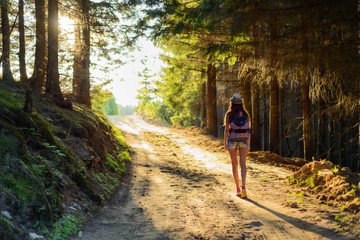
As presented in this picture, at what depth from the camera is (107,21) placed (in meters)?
14.5

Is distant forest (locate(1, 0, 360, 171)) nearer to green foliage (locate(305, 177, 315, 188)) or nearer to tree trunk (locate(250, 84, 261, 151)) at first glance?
tree trunk (locate(250, 84, 261, 151))

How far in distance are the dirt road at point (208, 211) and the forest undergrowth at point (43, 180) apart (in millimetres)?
423

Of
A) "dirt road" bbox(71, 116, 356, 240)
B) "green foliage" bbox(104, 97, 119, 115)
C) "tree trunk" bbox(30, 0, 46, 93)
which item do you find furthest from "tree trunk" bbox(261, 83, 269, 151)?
"green foliage" bbox(104, 97, 119, 115)

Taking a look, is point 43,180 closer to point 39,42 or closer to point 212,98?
point 39,42

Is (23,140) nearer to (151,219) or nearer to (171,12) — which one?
(151,219)

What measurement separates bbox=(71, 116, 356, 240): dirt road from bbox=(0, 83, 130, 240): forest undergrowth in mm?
423

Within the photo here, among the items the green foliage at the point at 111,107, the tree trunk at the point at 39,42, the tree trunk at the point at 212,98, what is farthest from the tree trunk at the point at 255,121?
the green foliage at the point at 111,107

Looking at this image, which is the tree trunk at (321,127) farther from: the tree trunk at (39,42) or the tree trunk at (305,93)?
the tree trunk at (39,42)

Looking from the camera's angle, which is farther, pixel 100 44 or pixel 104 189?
pixel 100 44

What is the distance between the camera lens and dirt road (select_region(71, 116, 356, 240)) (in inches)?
172

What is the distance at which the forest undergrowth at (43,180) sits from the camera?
3.76 m

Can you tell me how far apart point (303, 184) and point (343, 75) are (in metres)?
3.03

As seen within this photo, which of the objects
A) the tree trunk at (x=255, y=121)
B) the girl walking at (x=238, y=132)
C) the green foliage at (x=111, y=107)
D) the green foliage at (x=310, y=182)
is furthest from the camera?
the green foliage at (x=111, y=107)

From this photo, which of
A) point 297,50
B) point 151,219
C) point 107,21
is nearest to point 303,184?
point 297,50
